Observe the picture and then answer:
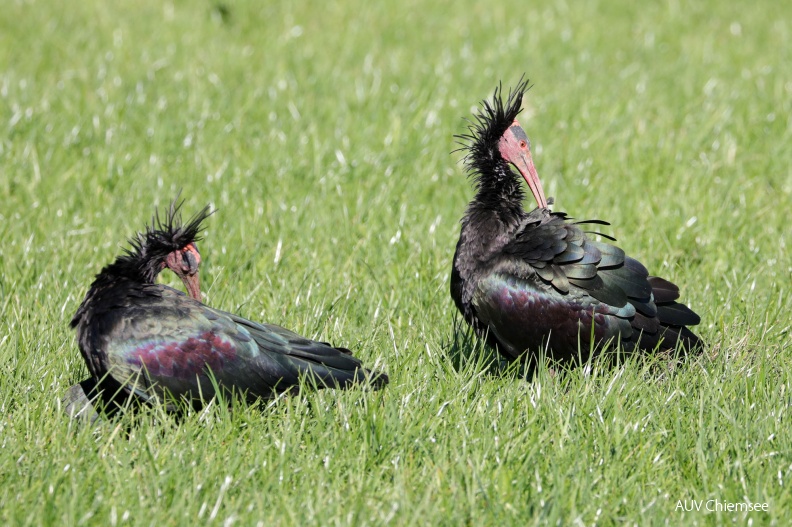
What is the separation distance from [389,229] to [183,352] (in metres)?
2.36

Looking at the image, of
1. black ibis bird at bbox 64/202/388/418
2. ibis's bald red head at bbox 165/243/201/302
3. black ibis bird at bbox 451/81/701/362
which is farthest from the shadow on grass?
ibis's bald red head at bbox 165/243/201/302

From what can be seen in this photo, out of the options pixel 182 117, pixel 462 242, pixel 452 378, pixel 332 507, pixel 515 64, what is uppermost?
pixel 515 64

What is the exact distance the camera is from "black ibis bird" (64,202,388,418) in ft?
13.0

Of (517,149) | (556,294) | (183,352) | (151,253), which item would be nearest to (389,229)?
(517,149)

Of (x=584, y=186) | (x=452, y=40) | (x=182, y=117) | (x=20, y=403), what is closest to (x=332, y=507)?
(x=20, y=403)

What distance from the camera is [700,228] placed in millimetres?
6227

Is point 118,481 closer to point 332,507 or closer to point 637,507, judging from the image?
point 332,507

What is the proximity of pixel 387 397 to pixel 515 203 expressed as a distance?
128 centimetres

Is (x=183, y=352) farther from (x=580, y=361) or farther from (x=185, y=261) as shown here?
(x=580, y=361)

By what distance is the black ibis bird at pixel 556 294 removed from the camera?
14.4 ft

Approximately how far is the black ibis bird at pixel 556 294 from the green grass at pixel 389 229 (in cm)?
17

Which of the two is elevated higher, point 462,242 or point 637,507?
point 462,242

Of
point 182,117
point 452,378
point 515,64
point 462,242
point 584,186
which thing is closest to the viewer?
point 452,378

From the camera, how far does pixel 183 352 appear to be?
399cm
